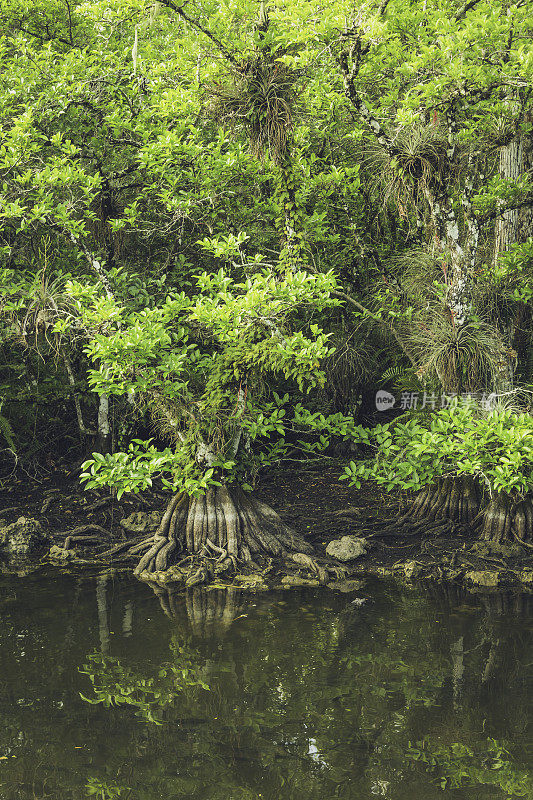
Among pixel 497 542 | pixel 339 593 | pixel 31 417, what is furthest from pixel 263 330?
pixel 31 417

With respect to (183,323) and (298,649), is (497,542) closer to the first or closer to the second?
(298,649)

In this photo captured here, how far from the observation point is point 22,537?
9758 millimetres

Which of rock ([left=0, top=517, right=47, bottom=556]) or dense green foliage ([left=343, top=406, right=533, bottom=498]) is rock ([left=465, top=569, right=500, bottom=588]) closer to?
dense green foliage ([left=343, top=406, right=533, bottom=498])

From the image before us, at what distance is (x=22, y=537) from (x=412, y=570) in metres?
5.06

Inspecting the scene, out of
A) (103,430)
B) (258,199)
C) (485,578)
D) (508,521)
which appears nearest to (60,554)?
(103,430)

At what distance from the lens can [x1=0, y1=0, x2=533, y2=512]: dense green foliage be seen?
7789 mm

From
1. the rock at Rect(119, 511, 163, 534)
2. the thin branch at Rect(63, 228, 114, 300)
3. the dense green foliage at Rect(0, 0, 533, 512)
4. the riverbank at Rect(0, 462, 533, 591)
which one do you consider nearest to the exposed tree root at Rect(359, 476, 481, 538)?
the riverbank at Rect(0, 462, 533, 591)

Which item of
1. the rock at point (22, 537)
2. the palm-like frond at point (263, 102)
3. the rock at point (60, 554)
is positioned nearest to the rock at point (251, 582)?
the rock at point (60, 554)

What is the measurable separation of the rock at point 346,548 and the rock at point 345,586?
61cm

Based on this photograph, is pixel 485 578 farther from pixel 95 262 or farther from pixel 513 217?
pixel 95 262

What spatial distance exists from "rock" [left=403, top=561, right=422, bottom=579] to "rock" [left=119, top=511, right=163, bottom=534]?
11.4 ft

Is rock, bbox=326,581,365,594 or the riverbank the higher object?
the riverbank

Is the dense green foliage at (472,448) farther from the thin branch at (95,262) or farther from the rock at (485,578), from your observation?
the thin branch at (95,262)

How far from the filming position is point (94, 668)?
6.37 m
